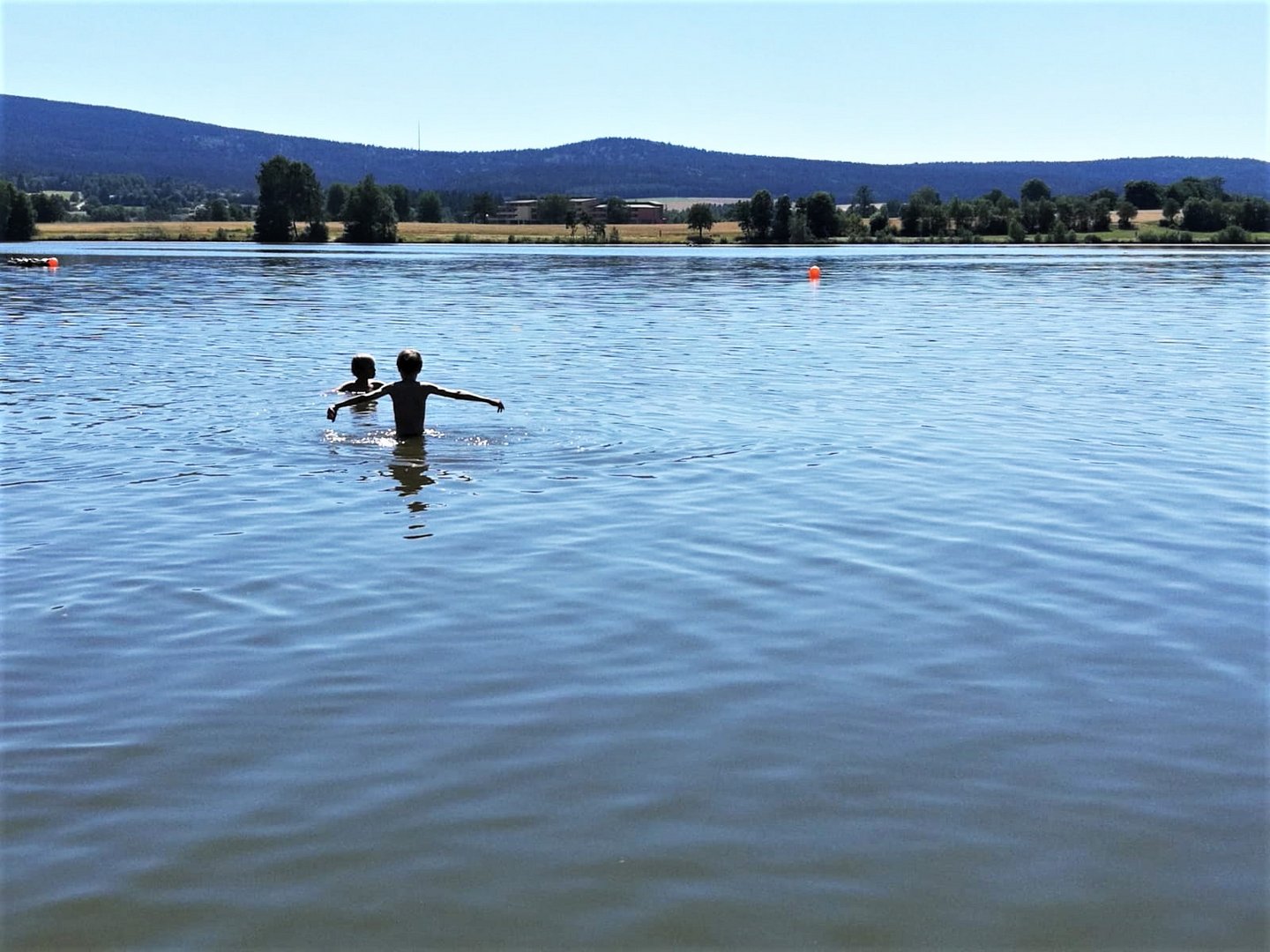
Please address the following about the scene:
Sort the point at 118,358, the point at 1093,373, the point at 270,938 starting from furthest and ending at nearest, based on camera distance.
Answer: the point at 118,358
the point at 1093,373
the point at 270,938

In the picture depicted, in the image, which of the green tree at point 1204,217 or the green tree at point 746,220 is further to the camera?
the green tree at point 746,220

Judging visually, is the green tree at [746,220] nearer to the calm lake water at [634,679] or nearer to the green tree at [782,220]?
the green tree at [782,220]

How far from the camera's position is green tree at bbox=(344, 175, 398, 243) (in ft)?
614

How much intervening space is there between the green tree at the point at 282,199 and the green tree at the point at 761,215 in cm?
6142

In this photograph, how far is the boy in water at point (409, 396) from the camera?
1614cm

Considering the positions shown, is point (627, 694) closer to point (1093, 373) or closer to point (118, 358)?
point (1093, 373)

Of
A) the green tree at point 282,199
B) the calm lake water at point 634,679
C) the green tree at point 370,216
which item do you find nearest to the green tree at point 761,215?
the green tree at point 370,216

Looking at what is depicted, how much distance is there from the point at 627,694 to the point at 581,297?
46723 mm

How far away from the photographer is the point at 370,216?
18700 cm

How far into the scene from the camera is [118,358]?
92.0 ft

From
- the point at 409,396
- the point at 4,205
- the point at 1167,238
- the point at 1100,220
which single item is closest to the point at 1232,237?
the point at 1167,238

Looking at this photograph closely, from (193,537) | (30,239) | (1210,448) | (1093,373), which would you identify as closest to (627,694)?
(193,537)

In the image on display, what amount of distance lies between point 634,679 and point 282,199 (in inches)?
7683

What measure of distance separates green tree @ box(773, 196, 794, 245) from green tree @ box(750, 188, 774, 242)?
32.2 inches
